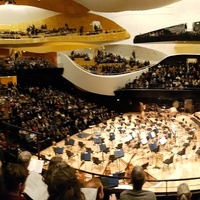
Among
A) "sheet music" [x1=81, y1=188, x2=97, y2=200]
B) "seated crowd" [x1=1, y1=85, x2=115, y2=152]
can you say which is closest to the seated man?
"sheet music" [x1=81, y1=188, x2=97, y2=200]

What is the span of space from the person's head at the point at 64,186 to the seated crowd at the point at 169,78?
1696 centimetres

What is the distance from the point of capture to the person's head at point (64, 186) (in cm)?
200

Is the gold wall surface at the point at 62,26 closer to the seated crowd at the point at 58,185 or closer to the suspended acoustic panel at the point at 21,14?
the suspended acoustic panel at the point at 21,14

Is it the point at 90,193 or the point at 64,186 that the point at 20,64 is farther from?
the point at 64,186

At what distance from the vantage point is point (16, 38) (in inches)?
608

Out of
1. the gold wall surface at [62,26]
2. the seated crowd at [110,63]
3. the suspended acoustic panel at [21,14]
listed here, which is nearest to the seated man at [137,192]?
the gold wall surface at [62,26]

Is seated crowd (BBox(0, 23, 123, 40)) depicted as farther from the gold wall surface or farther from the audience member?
the audience member

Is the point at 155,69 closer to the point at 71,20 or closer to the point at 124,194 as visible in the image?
the point at 71,20

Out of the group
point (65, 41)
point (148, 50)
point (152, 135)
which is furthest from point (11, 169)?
point (148, 50)

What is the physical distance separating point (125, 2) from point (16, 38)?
5.85 meters

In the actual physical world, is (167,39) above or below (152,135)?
above

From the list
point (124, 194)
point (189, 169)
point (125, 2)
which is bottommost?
point (189, 169)

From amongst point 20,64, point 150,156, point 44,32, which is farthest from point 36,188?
point 20,64

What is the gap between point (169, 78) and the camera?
19781mm
